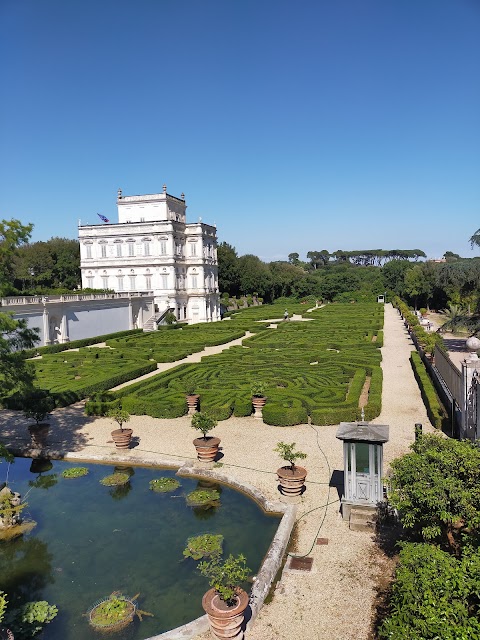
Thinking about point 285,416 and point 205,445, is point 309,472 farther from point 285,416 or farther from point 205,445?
point 285,416

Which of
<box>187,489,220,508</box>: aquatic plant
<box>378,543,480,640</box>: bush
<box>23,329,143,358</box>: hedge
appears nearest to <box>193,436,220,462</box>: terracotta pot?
<box>187,489,220,508</box>: aquatic plant

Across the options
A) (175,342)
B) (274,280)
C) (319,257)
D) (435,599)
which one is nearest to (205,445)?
(435,599)

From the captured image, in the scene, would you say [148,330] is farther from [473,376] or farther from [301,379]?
[473,376]

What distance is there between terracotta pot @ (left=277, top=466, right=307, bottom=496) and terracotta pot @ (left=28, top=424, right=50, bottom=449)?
Result: 27.4 feet

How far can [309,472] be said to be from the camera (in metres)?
12.8

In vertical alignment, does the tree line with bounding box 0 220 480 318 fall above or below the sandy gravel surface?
above

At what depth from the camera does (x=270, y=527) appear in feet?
34.0

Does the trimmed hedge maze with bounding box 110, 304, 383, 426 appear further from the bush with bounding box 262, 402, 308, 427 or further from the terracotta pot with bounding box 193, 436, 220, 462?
the terracotta pot with bounding box 193, 436, 220, 462

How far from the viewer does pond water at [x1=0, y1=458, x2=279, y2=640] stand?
26.7ft

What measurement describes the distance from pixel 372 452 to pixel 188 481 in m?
5.15

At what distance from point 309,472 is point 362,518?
2.79 metres

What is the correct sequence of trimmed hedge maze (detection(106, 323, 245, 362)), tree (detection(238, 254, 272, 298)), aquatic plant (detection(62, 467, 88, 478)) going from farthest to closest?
tree (detection(238, 254, 272, 298)), trimmed hedge maze (detection(106, 323, 245, 362)), aquatic plant (detection(62, 467, 88, 478))

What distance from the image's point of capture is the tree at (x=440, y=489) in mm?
7242

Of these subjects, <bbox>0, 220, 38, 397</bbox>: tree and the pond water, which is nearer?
the pond water
